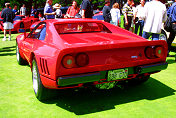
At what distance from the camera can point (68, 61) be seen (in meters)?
2.88

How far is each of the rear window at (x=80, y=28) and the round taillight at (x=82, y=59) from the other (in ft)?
4.15

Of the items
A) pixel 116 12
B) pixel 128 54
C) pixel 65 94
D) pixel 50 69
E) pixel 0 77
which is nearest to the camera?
pixel 50 69

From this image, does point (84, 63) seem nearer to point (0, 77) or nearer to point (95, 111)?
point (95, 111)

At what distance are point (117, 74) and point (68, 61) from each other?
75 cm

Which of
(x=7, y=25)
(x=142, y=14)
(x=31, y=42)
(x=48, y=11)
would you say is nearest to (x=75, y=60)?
(x=31, y=42)

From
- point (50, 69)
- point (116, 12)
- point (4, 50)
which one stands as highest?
point (116, 12)

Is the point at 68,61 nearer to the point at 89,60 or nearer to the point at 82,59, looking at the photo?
the point at 82,59

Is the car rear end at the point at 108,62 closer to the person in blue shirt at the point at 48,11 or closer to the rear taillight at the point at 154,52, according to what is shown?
the rear taillight at the point at 154,52

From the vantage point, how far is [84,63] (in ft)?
9.70

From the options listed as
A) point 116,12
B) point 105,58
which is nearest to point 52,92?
point 105,58

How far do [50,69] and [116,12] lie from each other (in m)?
7.16

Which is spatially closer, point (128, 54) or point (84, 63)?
point (84, 63)

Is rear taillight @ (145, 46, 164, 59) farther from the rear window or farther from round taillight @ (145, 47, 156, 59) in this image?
the rear window

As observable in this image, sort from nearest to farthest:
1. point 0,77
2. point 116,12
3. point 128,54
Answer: point 128,54
point 0,77
point 116,12
